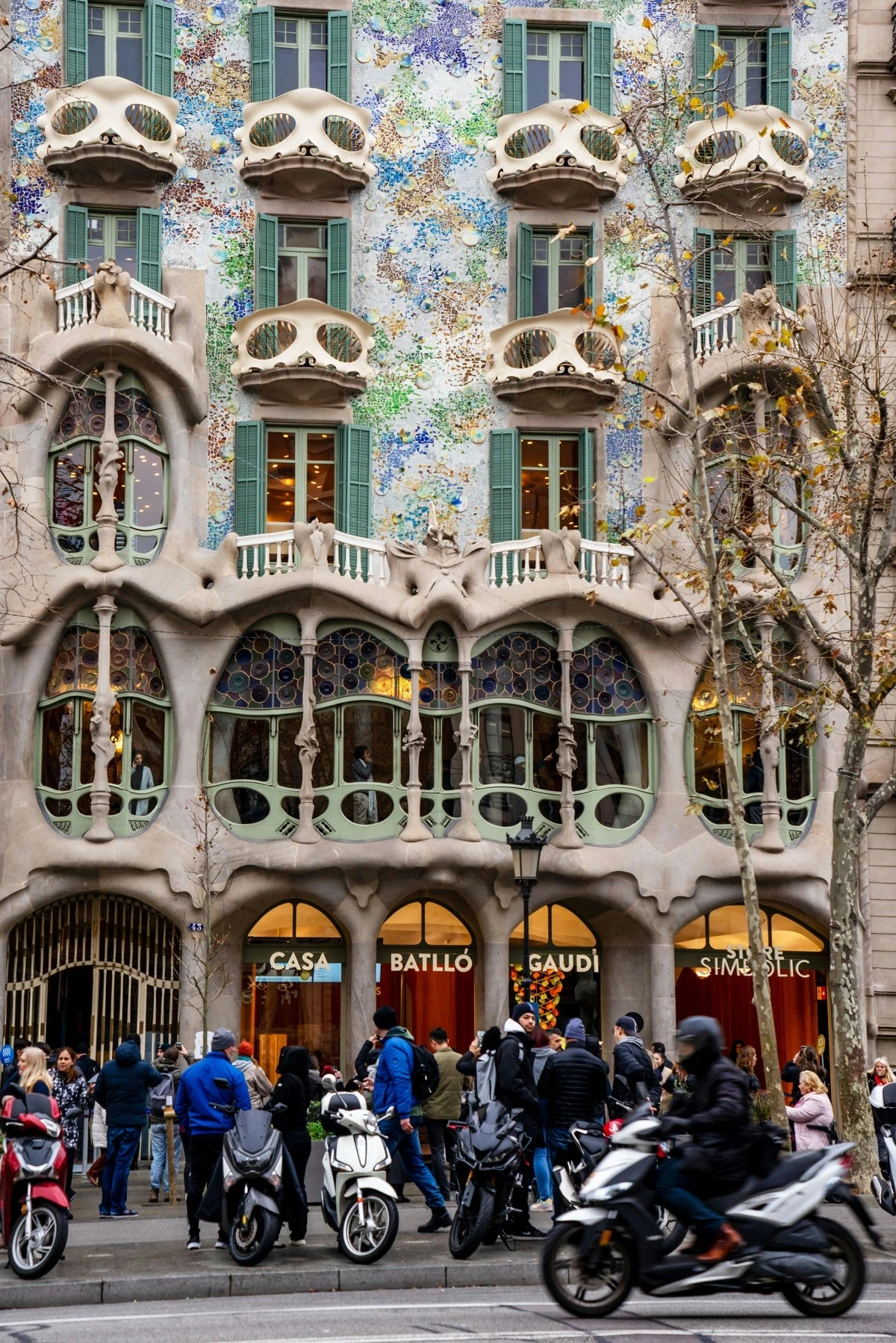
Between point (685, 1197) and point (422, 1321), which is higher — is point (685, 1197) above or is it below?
above

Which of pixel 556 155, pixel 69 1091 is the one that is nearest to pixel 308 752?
pixel 69 1091

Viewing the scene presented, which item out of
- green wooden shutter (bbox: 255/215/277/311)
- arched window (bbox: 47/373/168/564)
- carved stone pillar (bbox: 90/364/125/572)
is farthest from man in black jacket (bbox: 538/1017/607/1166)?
green wooden shutter (bbox: 255/215/277/311)

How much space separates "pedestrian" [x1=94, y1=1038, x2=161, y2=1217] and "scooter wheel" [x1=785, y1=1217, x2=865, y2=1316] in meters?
8.66

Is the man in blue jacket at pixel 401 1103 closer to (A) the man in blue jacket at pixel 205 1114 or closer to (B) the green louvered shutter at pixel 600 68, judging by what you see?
(A) the man in blue jacket at pixel 205 1114

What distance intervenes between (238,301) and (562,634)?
8177 mm

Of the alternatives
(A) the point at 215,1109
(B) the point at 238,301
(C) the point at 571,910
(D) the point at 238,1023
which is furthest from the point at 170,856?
(A) the point at 215,1109

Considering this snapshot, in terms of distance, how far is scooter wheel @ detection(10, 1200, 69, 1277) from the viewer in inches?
Result: 553

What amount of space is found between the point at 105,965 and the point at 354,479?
359 inches

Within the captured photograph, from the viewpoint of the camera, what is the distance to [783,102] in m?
33.9

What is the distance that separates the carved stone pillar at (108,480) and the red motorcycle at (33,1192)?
53.9ft

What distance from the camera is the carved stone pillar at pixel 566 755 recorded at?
30.9m

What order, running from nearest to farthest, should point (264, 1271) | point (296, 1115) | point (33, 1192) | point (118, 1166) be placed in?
point (264, 1271) < point (33, 1192) < point (296, 1115) < point (118, 1166)

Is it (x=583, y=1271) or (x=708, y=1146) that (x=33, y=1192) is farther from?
(x=708, y=1146)

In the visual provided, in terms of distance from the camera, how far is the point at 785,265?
33562 mm
